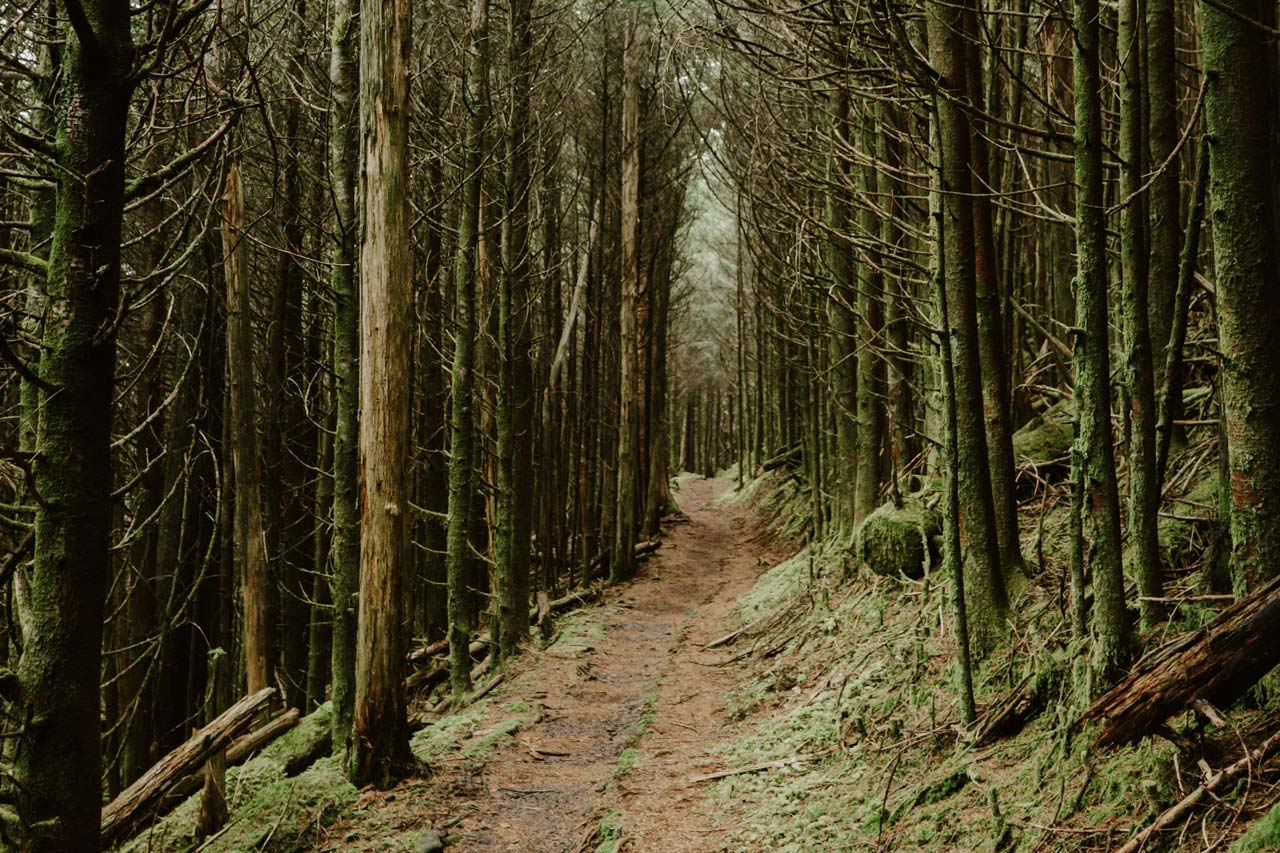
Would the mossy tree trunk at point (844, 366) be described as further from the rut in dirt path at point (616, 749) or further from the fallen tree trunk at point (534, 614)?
the fallen tree trunk at point (534, 614)

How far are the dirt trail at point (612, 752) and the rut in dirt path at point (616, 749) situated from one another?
0.04 feet

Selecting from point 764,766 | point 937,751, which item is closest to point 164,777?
point 764,766

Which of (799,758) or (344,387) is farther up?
(344,387)

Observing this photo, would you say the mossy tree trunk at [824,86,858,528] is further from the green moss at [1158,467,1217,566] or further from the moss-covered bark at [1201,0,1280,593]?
the moss-covered bark at [1201,0,1280,593]

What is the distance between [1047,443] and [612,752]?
177 inches

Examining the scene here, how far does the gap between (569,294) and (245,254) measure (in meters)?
10.0

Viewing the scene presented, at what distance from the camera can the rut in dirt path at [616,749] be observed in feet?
17.8

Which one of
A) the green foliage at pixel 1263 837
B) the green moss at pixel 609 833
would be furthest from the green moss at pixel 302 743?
the green foliage at pixel 1263 837

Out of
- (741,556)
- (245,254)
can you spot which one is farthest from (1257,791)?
(741,556)

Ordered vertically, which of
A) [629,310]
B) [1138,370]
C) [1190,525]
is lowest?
[1190,525]

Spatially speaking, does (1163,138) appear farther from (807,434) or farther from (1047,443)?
(807,434)

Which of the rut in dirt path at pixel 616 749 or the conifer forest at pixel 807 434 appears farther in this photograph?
the rut in dirt path at pixel 616 749

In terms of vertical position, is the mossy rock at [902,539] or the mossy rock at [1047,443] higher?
the mossy rock at [1047,443]

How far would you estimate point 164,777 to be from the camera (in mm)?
5184
